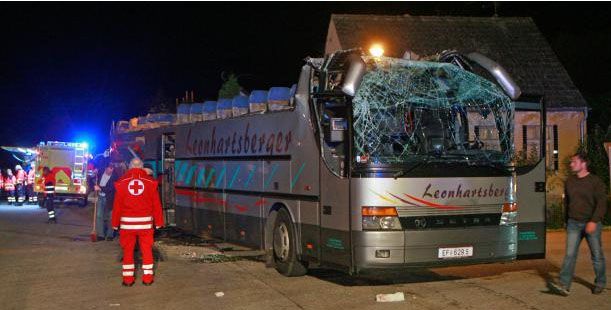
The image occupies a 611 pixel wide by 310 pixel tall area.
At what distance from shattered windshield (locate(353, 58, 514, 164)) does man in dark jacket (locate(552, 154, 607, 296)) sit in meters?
1.15

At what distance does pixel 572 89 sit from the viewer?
27.2 m

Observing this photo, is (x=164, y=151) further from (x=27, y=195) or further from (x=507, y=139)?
(x=27, y=195)

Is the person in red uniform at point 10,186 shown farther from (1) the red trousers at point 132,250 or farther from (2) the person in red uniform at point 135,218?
(1) the red trousers at point 132,250

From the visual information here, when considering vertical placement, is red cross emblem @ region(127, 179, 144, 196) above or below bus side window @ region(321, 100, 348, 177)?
below

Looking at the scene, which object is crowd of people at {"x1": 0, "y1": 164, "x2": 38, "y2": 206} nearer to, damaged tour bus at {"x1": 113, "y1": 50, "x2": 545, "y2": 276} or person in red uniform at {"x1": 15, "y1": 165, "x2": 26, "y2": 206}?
person in red uniform at {"x1": 15, "y1": 165, "x2": 26, "y2": 206}

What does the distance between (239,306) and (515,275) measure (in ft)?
14.1

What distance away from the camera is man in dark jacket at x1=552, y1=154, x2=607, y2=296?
877cm

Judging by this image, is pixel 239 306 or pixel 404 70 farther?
pixel 404 70

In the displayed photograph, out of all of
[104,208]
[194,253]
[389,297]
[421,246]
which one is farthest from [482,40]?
[389,297]

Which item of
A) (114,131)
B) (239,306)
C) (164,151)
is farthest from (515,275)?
(114,131)

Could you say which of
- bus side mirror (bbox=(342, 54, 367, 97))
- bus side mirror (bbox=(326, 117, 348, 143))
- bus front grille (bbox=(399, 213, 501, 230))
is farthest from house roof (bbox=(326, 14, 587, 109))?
bus side mirror (bbox=(326, 117, 348, 143))

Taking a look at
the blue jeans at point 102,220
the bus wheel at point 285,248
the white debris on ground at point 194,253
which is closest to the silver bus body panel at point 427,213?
the bus wheel at point 285,248

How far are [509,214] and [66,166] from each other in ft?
80.7

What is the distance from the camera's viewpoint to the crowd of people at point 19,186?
32.1m
